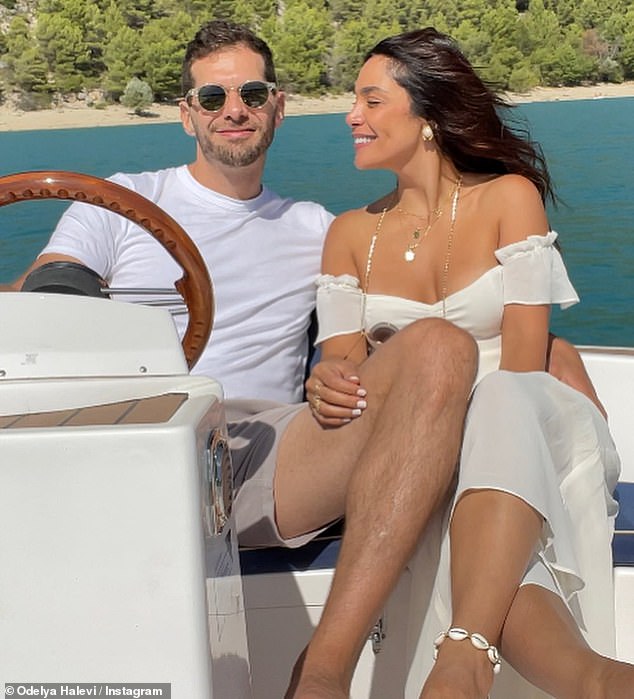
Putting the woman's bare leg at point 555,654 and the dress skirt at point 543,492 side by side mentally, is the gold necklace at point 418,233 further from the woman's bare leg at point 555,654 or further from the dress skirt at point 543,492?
the woman's bare leg at point 555,654

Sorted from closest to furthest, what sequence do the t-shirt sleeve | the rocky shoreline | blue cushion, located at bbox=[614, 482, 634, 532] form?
blue cushion, located at bbox=[614, 482, 634, 532], the t-shirt sleeve, the rocky shoreline

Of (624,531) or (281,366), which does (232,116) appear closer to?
(281,366)

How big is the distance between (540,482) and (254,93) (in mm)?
1010

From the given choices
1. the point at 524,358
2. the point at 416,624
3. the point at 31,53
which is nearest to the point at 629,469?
the point at 524,358

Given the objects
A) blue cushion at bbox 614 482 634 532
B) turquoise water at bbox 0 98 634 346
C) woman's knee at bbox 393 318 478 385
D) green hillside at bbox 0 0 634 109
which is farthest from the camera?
Result: green hillside at bbox 0 0 634 109

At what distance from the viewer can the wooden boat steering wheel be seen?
4.16ft

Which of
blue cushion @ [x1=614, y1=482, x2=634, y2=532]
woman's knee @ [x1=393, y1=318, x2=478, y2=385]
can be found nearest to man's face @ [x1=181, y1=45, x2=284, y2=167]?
woman's knee @ [x1=393, y1=318, x2=478, y2=385]

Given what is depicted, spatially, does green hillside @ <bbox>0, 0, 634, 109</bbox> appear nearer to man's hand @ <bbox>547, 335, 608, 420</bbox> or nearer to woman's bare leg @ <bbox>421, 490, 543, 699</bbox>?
man's hand @ <bbox>547, 335, 608, 420</bbox>

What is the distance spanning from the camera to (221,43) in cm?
203

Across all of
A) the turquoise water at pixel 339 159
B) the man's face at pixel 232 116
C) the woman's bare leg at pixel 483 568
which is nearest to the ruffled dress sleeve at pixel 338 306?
the man's face at pixel 232 116

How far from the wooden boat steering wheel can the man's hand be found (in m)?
0.73

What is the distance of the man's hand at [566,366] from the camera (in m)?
1.81

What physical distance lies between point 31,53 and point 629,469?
2201 cm

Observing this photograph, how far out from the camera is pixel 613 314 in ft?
52.5
